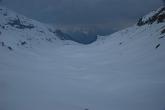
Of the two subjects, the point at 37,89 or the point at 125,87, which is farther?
the point at 125,87

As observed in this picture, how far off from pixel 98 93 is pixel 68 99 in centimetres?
447

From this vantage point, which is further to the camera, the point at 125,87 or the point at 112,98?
the point at 125,87

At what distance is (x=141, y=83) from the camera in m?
21.7

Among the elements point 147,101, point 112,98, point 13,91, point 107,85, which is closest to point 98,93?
point 112,98

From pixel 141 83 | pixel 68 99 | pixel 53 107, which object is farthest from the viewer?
pixel 141 83

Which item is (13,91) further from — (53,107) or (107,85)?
(107,85)

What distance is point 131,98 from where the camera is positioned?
1880 cm

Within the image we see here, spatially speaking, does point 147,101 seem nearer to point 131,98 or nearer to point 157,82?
point 131,98

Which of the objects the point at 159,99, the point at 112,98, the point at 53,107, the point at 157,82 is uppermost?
the point at 157,82

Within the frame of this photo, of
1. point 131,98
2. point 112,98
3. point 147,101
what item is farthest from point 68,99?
point 147,101

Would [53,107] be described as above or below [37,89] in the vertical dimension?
below

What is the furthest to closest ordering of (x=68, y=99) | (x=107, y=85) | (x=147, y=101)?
(x=107, y=85) < (x=68, y=99) < (x=147, y=101)

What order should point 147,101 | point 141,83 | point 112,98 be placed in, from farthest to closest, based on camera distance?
point 141,83 < point 112,98 < point 147,101

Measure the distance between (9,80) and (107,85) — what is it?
12152 mm
